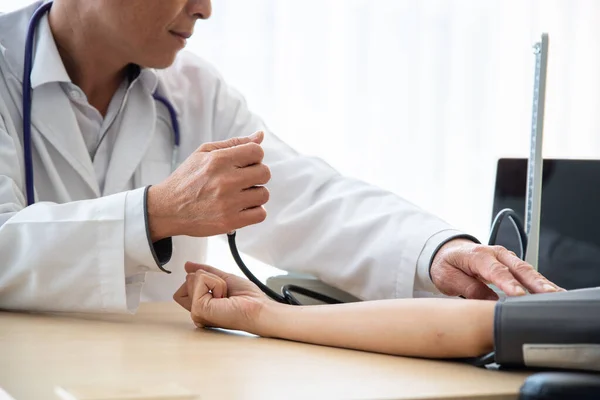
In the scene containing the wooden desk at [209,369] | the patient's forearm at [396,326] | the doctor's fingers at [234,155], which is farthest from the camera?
the doctor's fingers at [234,155]

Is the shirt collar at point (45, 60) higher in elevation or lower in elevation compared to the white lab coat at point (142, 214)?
higher

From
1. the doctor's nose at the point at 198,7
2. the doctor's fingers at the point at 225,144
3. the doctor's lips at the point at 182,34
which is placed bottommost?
the doctor's fingers at the point at 225,144

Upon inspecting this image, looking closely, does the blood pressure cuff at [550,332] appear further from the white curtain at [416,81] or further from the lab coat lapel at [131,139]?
the white curtain at [416,81]

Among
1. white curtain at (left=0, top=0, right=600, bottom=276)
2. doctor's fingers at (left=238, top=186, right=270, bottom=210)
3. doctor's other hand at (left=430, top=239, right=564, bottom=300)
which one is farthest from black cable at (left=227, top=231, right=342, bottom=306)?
white curtain at (left=0, top=0, right=600, bottom=276)

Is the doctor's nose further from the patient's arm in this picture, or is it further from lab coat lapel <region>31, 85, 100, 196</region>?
the patient's arm

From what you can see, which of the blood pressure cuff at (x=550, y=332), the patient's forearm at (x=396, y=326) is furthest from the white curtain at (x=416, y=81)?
the blood pressure cuff at (x=550, y=332)

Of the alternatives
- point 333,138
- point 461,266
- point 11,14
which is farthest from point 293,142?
point 461,266

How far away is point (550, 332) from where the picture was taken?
782 millimetres

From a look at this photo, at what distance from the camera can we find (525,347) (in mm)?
798

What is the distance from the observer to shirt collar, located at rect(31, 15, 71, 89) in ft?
4.99

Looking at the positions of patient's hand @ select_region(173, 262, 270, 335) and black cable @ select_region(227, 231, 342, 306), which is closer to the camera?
patient's hand @ select_region(173, 262, 270, 335)

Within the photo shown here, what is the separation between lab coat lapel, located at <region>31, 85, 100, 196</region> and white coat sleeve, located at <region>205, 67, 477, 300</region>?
37 cm

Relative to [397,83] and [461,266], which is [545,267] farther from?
[397,83]

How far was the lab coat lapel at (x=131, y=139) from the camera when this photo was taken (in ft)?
5.26
